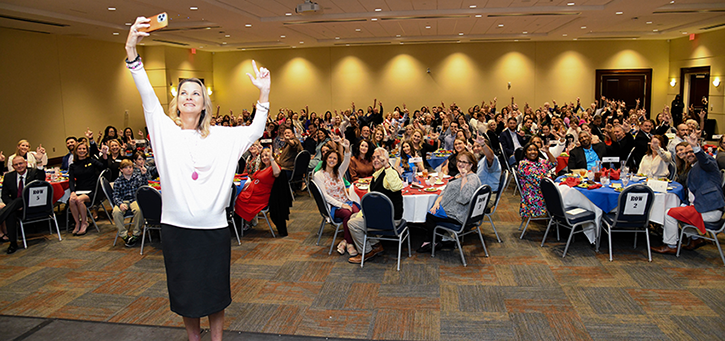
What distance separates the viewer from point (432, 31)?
50.4 feet

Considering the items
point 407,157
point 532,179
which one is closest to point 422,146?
point 407,157

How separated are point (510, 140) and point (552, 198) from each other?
155 inches

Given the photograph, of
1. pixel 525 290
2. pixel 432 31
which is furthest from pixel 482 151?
pixel 432 31

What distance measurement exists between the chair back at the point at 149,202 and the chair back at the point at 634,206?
16.4 ft

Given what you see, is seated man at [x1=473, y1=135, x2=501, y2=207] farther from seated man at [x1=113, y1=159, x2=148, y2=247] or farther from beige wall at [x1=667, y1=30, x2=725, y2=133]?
beige wall at [x1=667, y1=30, x2=725, y2=133]

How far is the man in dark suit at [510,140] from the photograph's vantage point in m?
9.07

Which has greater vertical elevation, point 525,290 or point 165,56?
point 165,56

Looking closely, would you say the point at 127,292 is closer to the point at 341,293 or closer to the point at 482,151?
the point at 341,293

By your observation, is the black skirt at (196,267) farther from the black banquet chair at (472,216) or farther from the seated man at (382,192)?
the black banquet chair at (472,216)

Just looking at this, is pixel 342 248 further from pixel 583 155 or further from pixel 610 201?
pixel 583 155

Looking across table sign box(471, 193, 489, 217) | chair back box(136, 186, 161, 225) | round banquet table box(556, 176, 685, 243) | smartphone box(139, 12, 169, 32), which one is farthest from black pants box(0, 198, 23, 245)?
round banquet table box(556, 176, 685, 243)

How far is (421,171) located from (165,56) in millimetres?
13706

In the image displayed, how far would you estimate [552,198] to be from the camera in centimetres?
536

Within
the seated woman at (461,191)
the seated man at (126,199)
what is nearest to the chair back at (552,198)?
the seated woman at (461,191)
